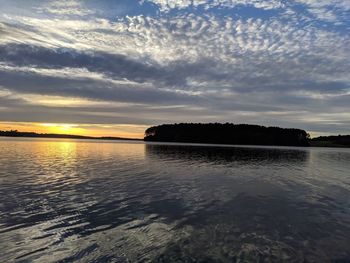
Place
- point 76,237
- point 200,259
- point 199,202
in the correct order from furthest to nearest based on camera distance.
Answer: point 199,202
point 76,237
point 200,259

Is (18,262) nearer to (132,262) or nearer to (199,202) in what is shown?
(132,262)

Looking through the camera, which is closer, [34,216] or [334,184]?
[34,216]

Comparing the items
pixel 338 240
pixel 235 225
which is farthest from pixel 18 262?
pixel 338 240

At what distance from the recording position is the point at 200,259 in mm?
13609

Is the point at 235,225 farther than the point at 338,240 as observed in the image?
Yes

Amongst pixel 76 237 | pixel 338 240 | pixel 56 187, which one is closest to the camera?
pixel 76 237

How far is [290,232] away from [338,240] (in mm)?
2467

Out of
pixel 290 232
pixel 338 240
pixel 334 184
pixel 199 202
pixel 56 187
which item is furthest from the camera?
pixel 334 184

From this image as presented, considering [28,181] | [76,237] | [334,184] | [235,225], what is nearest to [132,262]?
[76,237]

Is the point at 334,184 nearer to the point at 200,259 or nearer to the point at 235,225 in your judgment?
the point at 235,225

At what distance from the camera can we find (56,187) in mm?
30000

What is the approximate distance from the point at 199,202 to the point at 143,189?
22.6 feet

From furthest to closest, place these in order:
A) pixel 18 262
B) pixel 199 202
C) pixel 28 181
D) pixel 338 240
→ pixel 28 181
pixel 199 202
pixel 338 240
pixel 18 262

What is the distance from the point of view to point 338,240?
17.0 m
